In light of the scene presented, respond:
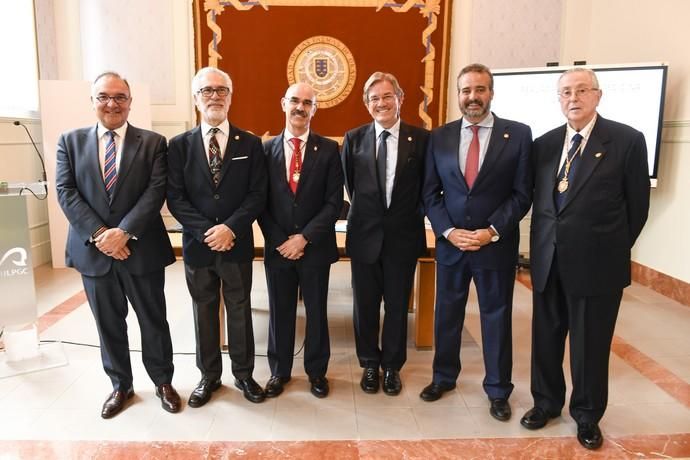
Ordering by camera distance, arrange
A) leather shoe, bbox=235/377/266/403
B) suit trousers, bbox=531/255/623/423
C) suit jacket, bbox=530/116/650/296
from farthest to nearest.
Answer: leather shoe, bbox=235/377/266/403 < suit trousers, bbox=531/255/623/423 < suit jacket, bbox=530/116/650/296

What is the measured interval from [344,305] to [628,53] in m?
3.82

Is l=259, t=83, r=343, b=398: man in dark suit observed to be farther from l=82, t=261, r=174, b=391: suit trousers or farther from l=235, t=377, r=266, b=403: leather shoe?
l=82, t=261, r=174, b=391: suit trousers

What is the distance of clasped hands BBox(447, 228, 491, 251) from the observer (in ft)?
8.42

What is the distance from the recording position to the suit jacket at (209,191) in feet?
8.64

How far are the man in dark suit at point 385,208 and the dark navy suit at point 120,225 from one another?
0.99 meters

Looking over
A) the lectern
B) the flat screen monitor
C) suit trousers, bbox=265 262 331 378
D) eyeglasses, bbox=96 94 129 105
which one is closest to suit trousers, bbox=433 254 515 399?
suit trousers, bbox=265 262 331 378

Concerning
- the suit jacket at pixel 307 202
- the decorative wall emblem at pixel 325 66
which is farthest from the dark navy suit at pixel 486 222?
the decorative wall emblem at pixel 325 66

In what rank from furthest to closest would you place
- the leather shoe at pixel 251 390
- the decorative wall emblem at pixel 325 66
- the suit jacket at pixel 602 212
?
the decorative wall emblem at pixel 325 66 < the leather shoe at pixel 251 390 < the suit jacket at pixel 602 212

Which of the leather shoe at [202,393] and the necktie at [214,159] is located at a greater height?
the necktie at [214,159]

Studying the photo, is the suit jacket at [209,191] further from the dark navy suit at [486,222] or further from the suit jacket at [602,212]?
the suit jacket at [602,212]

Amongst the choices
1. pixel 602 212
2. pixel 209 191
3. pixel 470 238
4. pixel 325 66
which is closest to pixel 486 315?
pixel 470 238

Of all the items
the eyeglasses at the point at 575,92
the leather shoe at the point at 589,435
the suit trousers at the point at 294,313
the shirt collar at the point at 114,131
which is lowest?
the leather shoe at the point at 589,435

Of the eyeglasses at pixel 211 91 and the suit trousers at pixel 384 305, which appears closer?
the eyeglasses at pixel 211 91

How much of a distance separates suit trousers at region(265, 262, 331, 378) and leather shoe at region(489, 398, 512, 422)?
911mm
